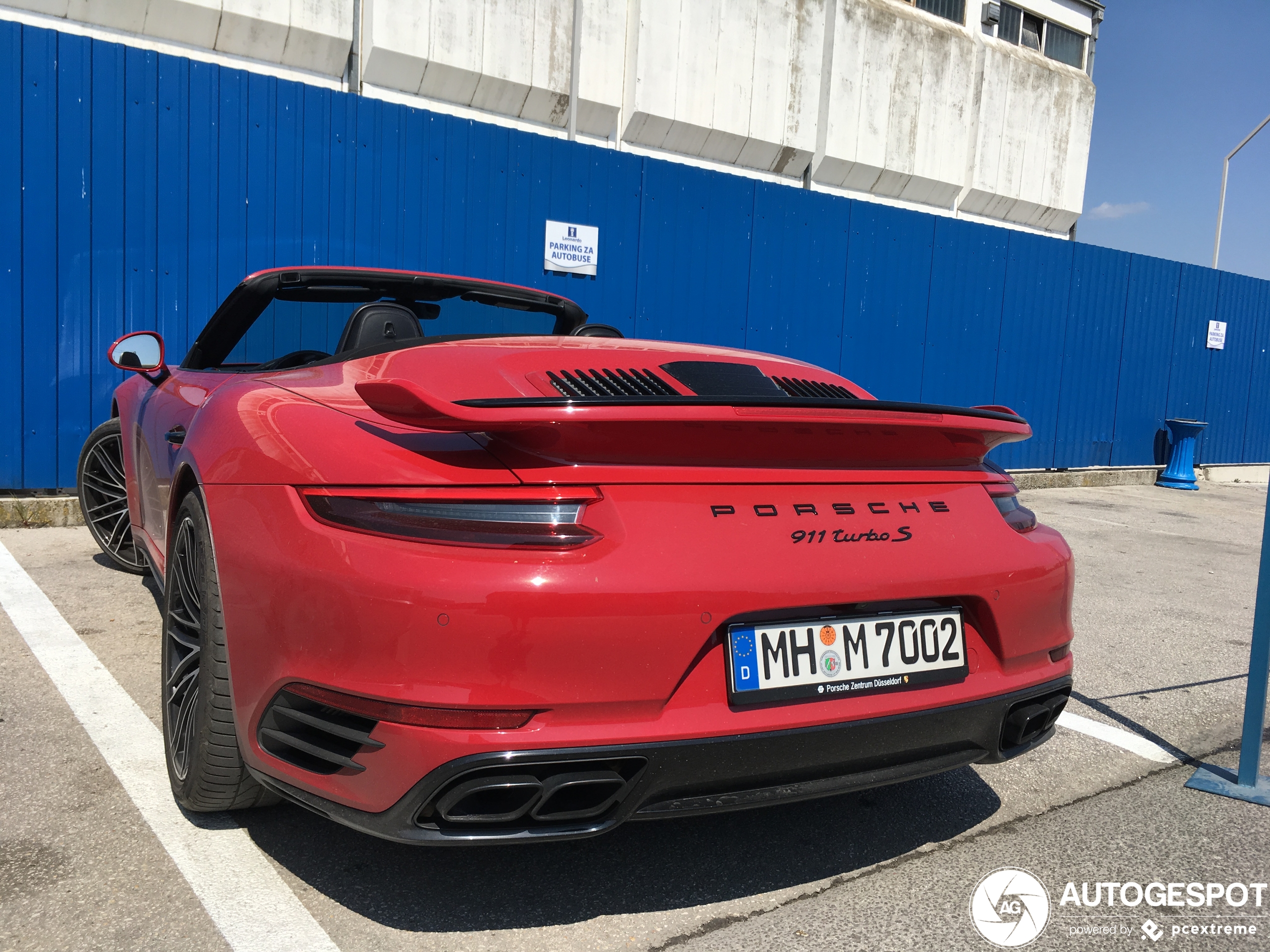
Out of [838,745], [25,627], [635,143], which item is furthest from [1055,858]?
[635,143]

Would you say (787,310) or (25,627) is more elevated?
(787,310)

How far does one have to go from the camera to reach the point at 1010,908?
1966 millimetres

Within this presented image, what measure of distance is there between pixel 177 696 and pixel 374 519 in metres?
0.94

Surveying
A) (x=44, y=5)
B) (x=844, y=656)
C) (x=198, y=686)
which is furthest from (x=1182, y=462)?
(x=44, y=5)

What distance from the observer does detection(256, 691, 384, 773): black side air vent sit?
1.60 m

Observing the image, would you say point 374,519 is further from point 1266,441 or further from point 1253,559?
point 1266,441

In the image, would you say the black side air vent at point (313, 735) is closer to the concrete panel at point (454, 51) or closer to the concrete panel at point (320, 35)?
the concrete panel at point (320, 35)

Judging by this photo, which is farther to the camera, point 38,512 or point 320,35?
point 320,35

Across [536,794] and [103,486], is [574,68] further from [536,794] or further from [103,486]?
[536,794]

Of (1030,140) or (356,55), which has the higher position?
(1030,140)

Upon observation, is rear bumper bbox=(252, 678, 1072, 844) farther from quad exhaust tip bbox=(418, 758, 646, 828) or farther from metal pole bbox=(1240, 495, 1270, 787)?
metal pole bbox=(1240, 495, 1270, 787)

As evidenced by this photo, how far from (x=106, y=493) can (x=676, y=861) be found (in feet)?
12.0

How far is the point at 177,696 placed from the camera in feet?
7.16

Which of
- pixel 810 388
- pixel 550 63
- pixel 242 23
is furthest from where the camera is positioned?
pixel 550 63
